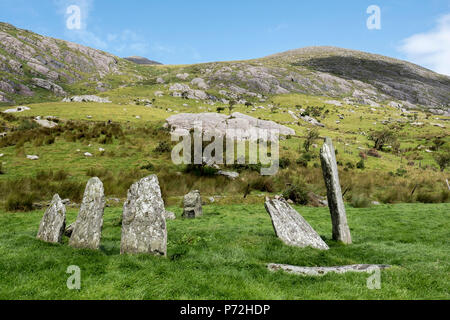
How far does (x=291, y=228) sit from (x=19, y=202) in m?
15.8

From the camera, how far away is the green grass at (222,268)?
5.12 meters

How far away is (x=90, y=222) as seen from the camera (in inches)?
298

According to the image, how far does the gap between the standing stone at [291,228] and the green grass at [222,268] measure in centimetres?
44

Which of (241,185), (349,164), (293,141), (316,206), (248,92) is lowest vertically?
(316,206)

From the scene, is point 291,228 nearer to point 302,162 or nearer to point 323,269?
point 323,269

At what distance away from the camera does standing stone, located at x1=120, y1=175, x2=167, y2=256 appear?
7.28 meters

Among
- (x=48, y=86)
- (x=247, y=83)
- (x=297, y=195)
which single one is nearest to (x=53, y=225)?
(x=297, y=195)

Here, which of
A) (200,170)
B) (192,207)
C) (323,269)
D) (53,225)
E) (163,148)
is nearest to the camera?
(323,269)

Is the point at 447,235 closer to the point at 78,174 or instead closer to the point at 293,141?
the point at 78,174

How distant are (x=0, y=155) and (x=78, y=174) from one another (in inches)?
365

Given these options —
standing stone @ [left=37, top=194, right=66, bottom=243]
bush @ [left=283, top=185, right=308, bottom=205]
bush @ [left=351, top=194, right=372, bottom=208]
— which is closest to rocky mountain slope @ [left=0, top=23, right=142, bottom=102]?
bush @ [left=283, top=185, right=308, bottom=205]

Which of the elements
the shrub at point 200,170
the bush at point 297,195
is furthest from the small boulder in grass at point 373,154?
the shrub at point 200,170

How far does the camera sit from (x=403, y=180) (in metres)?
27.1
